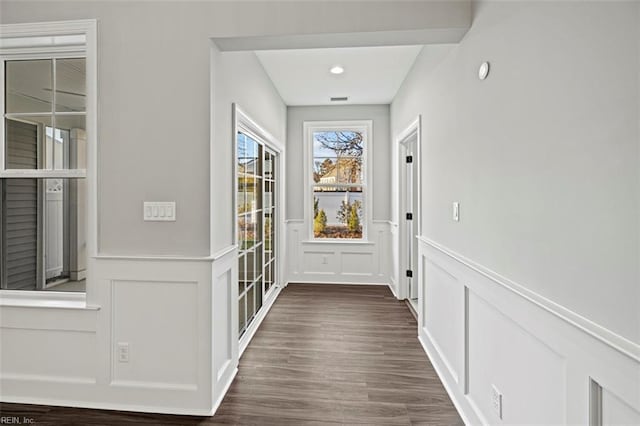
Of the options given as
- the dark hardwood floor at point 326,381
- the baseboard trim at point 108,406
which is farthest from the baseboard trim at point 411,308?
the baseboard trim at point 108,406

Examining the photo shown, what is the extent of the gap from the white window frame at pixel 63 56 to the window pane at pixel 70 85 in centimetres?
6

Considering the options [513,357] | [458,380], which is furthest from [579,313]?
[458,380]

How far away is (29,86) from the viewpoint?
2396mm

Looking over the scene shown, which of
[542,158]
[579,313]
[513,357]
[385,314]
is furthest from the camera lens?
[385,314]

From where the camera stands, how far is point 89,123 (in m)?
2.21

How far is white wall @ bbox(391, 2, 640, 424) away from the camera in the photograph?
99 centimetres

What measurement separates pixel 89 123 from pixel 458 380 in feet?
9.03

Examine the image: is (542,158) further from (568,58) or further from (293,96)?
(293,96)

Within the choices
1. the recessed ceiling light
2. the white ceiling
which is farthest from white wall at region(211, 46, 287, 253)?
the recessed ceiling light

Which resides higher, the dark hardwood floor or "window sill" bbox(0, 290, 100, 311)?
"window sill" bbox(0, 290, 100, 311)

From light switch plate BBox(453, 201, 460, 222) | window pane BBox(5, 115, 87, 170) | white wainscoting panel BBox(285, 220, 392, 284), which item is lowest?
white wainscoting panel BBox(285, 220, 392, 284)

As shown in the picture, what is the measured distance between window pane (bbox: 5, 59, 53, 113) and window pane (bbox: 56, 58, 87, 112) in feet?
0.18

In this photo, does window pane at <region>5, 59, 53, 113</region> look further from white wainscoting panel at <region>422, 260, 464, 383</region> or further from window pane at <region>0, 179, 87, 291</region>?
white wainscoting panel at <region>422, 260, 464, 383</region>

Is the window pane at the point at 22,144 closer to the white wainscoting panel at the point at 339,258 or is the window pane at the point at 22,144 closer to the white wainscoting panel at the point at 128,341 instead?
the white wainscoting panel at the point at 128,341
